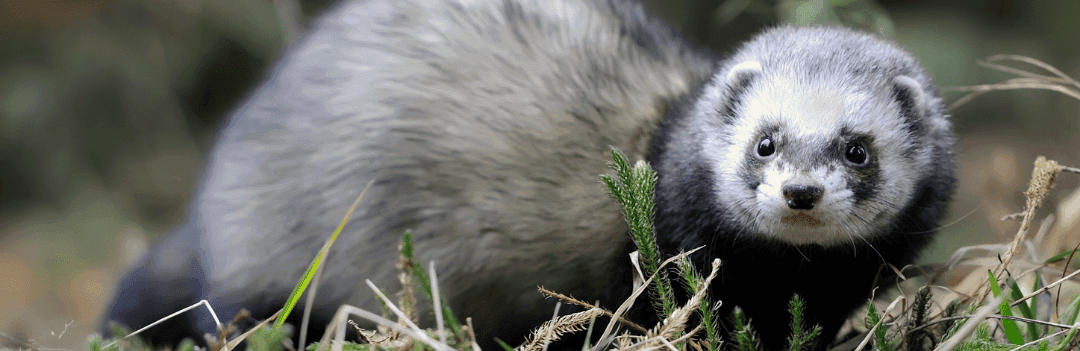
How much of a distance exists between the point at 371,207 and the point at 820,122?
1585 mm

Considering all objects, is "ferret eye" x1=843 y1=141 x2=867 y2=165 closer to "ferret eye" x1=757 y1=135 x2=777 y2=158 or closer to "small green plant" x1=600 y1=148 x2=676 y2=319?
"ferret eye" x1=757 y1=135 x2=777 y2=158

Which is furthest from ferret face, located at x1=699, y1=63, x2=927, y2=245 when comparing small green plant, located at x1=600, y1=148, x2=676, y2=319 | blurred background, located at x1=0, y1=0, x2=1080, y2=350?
blurred background, located at x1=0, y1=0, x2=1080, y2=350

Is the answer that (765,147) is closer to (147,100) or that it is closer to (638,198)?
(638,198)

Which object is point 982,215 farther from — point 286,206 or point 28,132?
point 28,132

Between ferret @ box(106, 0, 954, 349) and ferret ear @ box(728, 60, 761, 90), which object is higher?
ferret ear @ box(728, 60, 761, 90)

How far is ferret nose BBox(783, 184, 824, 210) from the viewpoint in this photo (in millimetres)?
1859

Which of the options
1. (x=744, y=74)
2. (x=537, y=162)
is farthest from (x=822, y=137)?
(x=537, y=162)

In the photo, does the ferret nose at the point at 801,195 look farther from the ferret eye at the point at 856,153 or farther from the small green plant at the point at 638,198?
the small green plant at the point at 638,198

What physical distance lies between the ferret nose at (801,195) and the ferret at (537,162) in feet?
Result: 0.33

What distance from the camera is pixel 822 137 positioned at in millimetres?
1984

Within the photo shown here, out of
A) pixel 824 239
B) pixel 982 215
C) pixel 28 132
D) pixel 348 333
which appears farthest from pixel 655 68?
pixel 28 132

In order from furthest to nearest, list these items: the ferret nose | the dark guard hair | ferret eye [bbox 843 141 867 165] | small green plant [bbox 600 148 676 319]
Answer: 1. the dark guard hair
2. ferret eye [bbox 843 141 867 165]
3. the ferret nose
4. small green plant [bbox 600 148 676 319]

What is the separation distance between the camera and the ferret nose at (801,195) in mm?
1859

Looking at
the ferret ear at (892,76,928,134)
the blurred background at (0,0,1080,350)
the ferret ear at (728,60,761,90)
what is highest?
the ferret ear at (728,60,761,90)
